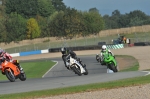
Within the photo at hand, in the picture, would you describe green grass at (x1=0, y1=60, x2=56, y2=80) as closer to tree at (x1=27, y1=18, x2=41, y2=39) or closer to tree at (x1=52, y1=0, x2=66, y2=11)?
tree at (x1=27, y1=18, x2=41, y2=39)

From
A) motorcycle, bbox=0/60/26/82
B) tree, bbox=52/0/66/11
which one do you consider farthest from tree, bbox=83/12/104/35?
motorcycle, bbox=0/60/26/82

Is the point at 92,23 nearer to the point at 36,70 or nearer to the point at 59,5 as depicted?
the point at 59,5

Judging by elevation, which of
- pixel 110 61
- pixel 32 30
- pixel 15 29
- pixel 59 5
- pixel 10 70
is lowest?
pixel 32 30

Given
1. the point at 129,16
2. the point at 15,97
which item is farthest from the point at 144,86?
the point at 129,16

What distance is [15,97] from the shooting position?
43.5 ft

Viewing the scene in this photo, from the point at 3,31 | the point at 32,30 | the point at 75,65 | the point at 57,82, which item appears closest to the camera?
the point at 57,82

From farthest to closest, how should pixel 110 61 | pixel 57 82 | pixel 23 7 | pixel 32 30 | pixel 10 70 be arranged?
pixel 23 7
pixel 32 30
pixel 110 61
pixel 10 70
pixel 57 82

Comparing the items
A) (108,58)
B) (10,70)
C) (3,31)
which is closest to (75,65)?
(108,58)

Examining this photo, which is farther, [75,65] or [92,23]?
[92,23]

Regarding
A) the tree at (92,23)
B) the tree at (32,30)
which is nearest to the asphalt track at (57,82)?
the tree at (92,23)

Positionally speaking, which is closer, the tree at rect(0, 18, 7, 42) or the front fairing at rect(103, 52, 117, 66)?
the front fairing at rect(103, 52, 117, 66)

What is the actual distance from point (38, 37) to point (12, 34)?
7112 mm

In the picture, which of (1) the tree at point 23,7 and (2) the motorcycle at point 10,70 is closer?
(2) the motorcycle at point 10,70

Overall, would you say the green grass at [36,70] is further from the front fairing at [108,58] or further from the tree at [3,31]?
the tree at [3,31]
